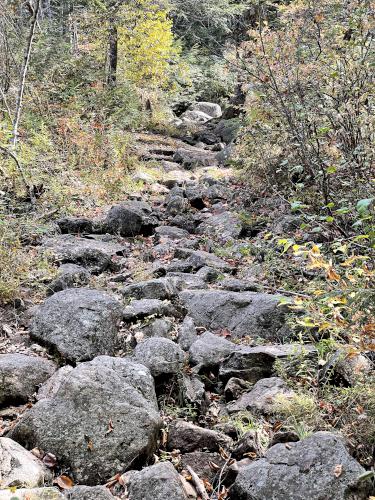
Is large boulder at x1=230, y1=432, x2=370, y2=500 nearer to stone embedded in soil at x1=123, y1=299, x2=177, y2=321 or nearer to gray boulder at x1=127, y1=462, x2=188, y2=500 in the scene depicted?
gray boulder at x1=127, y1=462, x2=188, y2=500

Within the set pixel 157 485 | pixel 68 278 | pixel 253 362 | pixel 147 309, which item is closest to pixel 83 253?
pixel 68 278

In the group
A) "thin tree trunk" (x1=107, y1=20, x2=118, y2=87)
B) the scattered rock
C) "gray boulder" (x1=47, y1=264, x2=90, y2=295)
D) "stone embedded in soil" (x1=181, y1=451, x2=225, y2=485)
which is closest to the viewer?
"stone embedded in soil" (x1=181, y1=451, x2=225, y2=485)

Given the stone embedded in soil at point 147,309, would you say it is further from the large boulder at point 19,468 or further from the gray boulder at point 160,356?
the large boulder at point 19,468

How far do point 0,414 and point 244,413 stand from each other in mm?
1895

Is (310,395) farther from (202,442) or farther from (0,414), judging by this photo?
(0,414)

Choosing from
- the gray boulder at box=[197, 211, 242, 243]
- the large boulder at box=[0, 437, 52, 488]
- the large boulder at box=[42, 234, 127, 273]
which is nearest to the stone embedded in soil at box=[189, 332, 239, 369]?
the large boulder at box=[0, 437, 52, 488]

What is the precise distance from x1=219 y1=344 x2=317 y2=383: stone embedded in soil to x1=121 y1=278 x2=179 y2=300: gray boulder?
1.66 meters

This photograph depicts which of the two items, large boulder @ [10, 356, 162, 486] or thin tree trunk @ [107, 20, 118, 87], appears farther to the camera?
thin tree trunk @ [107, 20, 118, 87]

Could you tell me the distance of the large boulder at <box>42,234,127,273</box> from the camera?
6968mm

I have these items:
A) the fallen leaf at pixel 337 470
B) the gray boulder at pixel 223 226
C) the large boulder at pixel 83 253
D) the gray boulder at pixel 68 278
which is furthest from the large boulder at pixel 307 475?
the gray boulder at pixel 223 226

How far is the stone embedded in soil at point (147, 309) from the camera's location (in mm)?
5180

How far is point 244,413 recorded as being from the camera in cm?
362

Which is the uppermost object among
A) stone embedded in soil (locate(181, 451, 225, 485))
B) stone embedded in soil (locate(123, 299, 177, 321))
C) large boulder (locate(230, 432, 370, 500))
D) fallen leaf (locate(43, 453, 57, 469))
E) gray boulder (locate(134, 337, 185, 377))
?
large boulder (locate(230, 432, 370, 500))

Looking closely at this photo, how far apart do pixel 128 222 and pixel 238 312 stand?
4.33m
